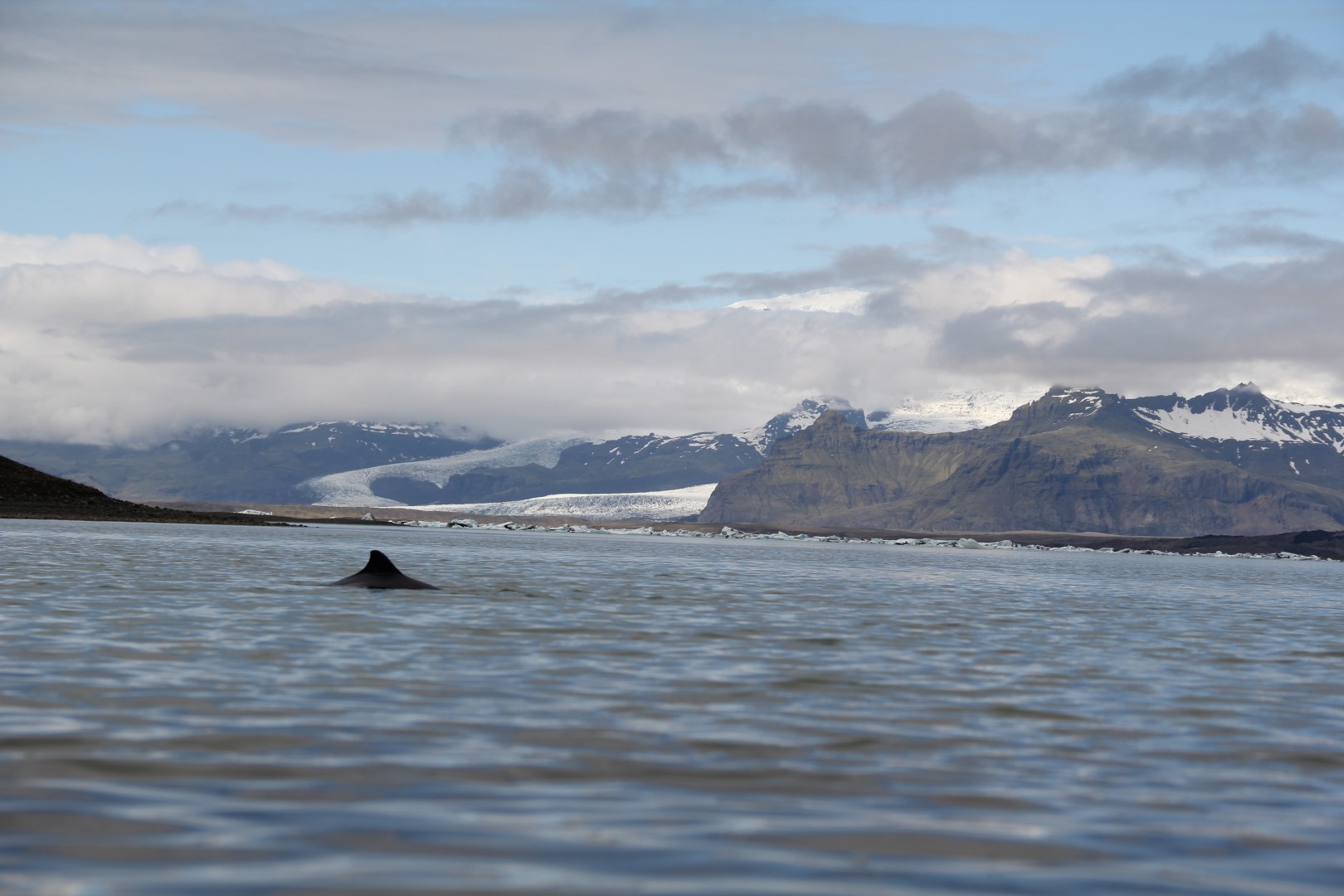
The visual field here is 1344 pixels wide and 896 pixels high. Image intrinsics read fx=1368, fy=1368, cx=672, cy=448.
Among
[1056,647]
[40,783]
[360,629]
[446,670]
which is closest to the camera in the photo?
[40,783]

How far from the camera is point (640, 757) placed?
15.1 m

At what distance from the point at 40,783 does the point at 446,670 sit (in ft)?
33.7

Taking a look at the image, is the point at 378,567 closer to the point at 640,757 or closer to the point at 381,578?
the point at 381,578

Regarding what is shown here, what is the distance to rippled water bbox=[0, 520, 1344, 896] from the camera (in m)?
10.5

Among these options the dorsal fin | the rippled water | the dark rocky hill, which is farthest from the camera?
the dark rocky hill

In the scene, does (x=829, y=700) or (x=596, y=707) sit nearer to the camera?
(x=596, y=707)

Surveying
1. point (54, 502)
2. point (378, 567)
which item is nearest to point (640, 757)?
point (378, 567)

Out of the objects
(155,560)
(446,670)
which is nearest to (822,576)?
(155,560)

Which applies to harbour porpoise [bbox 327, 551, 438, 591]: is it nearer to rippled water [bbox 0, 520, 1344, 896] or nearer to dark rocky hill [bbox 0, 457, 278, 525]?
rippled water [bbox 0, 520, 1344, 896]

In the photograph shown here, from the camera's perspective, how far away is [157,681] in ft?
67.0

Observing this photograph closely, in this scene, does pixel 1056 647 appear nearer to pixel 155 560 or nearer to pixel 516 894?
pixel 516 894

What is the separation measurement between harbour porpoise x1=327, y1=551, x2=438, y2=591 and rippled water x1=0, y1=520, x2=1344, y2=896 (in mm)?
9886

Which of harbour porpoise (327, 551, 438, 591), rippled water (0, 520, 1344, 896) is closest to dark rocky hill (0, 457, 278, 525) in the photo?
harbour porpoise (327, 551, 438, 591)

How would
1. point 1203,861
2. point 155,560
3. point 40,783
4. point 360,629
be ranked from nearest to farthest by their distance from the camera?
point 1203,861
point 40,783
point 360,629
point 155,560
